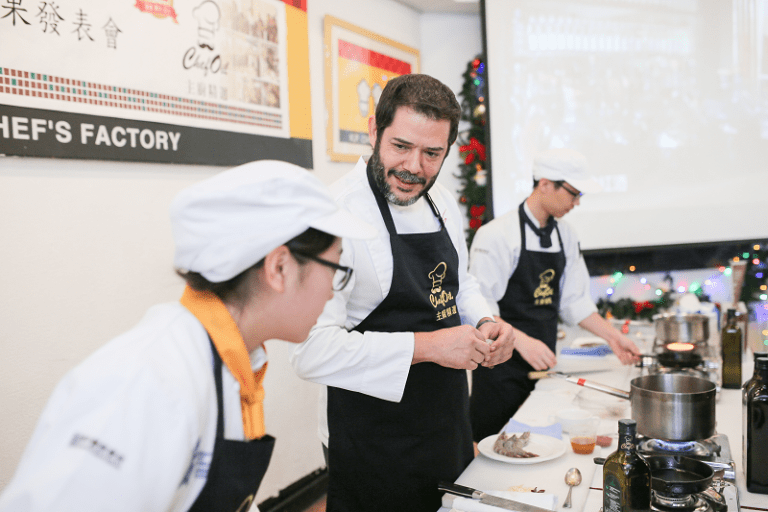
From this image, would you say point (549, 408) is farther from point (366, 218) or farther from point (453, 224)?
point (366, 218)

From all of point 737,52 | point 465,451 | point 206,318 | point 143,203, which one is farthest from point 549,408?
point 737,52

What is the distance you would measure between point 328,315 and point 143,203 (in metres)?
1.28

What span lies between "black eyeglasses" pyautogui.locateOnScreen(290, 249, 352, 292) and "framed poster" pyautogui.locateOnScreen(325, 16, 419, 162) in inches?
105

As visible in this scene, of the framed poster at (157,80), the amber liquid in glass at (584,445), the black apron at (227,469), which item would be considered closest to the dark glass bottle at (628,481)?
the amber liquid in glass at (584,445)

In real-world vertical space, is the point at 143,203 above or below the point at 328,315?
above

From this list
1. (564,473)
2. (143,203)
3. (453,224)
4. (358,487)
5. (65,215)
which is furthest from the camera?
(143,203)

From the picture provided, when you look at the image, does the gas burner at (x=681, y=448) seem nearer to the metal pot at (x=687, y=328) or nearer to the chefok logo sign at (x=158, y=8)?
the metal pot at (x=687, y=328)

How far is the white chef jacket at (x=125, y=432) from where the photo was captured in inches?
27.3

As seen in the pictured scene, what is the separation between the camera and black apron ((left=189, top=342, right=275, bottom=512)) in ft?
2.89

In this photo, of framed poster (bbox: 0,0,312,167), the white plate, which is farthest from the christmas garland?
the white plate

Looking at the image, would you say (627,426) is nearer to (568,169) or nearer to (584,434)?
(584,434)

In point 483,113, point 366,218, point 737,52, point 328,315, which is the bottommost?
point 328,315

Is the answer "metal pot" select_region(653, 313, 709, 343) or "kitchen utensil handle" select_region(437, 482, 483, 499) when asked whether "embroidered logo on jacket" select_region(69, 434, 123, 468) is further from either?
"metal pot" select_region(653, 313, 709, 343)

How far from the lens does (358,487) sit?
1707mm
